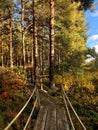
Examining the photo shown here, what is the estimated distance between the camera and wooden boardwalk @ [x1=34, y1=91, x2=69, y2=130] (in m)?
10.9

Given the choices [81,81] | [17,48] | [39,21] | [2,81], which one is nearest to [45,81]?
[81,81]

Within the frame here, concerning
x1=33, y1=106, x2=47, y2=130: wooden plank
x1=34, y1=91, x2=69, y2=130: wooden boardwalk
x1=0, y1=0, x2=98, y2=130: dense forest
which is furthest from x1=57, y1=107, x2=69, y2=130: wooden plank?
x1=0, y1=0, x2=98, y2=130: dense forest

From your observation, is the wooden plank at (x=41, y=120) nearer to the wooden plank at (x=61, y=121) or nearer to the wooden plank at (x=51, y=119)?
the wooden plank at (x=51, y=119)

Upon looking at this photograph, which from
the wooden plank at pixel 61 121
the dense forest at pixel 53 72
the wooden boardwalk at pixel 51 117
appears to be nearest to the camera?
the wooden plank at pixel 61 121

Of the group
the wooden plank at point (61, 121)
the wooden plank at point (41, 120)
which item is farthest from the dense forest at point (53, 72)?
the wooden plank at point (61, 121)

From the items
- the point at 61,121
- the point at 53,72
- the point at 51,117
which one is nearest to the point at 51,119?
the point at 51,117

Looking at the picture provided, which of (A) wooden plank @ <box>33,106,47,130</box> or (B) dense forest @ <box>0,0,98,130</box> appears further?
(B) dense forest @ <box>0,0,98,130</box>

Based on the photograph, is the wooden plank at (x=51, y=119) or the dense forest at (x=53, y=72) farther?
the dense forest at (x=53, y=72)

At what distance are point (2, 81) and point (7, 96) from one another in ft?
6.41

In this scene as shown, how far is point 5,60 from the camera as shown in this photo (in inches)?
2790

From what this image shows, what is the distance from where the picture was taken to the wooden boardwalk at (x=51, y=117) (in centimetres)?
1086

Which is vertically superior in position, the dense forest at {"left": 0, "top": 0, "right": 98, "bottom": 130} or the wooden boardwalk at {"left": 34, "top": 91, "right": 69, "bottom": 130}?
the dense forest at {"left": 0, "top": 0, "right": 98, "bottom": 130}

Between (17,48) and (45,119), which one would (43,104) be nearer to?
(45,119)

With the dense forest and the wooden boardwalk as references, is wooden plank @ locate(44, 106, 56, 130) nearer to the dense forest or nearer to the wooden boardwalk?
the wooden boardwalk
